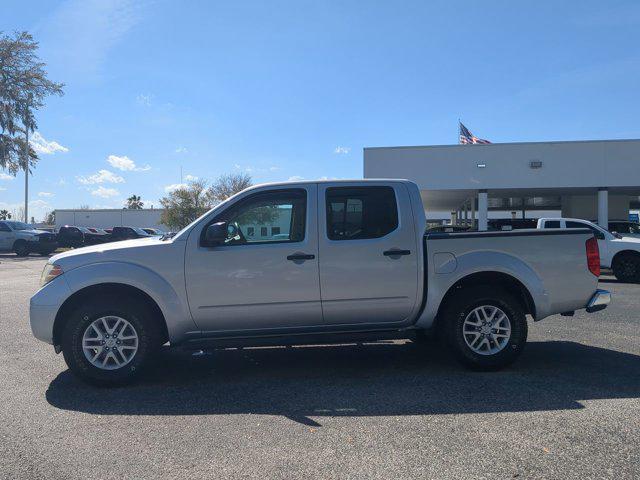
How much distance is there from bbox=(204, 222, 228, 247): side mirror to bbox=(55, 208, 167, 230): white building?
60.9m

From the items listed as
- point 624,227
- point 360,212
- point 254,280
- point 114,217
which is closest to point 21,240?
point 254,280

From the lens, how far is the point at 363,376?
5488 millimetres

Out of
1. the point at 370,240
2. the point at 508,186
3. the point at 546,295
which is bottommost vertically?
the point at 546,295

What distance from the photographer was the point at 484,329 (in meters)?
5.50

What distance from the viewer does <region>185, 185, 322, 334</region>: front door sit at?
17.2ft

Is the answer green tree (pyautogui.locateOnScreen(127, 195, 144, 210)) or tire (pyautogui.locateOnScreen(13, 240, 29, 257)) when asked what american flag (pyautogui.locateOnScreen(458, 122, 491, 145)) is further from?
green tree (pyautogui.locateOnScreen(127, 195, 144, 210))

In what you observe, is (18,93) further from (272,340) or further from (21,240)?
(272,340)

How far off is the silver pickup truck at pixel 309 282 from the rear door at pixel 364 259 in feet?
0.04

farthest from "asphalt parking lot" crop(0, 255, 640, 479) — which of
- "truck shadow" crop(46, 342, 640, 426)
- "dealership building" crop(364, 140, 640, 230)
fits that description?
"dealership building" crop(364, 140, 640, 230)

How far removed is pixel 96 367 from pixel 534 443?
4057 mm

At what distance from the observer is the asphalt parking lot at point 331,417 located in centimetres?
350

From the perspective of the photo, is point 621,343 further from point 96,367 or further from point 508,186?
point 508,186

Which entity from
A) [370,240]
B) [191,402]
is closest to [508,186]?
[370,240]

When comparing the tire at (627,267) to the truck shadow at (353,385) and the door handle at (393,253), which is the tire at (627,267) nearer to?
the truck shadow at (353,385)
